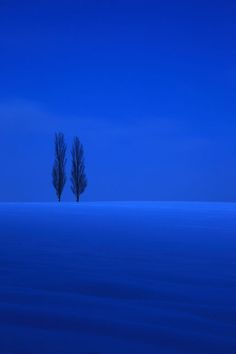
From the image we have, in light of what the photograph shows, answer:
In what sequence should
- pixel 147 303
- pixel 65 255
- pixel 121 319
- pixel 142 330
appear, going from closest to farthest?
pixel 142 330 → pixel 121 319 → pixel 147 303 → pixel 65 255

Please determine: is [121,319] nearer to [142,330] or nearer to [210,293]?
[142,330]

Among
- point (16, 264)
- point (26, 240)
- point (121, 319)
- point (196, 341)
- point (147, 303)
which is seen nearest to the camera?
point (196, 341)

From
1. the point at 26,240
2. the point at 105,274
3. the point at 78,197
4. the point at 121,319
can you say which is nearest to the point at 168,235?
the point at 26,240

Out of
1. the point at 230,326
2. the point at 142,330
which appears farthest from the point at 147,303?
the point at 230,326

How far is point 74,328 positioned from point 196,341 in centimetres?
62

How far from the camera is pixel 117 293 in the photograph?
2338mm

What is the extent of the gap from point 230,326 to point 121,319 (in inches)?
23.0

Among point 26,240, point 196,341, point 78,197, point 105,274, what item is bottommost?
point 196,341

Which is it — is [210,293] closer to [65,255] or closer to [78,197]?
[65,255]

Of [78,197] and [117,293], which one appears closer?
[117,293]

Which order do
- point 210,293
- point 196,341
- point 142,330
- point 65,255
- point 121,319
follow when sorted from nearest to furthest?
1. point 196,341
2. point 142,330
3. point 121,319
4. point 210,293
5. point 65,255

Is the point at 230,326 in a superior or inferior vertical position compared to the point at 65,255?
inferior

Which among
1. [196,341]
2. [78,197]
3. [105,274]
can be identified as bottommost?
[196,341]

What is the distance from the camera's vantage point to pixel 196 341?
5.11ft
